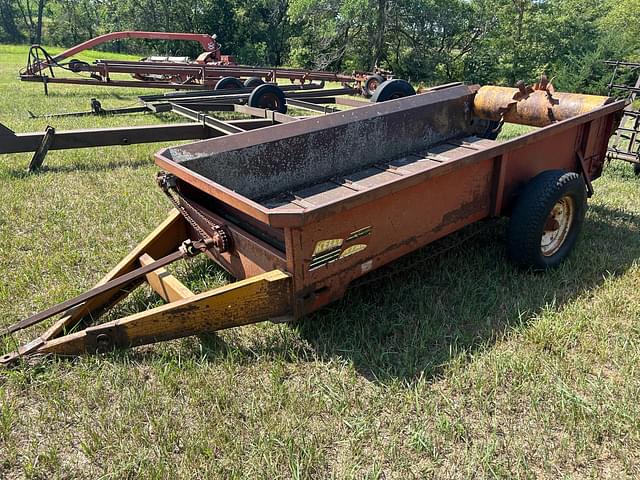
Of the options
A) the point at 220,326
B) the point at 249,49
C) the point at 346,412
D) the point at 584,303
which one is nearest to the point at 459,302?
the point at 584,303

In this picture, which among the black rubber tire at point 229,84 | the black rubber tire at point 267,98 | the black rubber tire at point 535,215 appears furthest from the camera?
the black rubber tire at point 229,84

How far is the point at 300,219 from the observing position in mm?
2180

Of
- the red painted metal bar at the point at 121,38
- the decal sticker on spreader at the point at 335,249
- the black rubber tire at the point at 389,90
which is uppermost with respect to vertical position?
the red painted metal bar at the point at 121,38

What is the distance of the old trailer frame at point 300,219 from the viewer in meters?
2.37

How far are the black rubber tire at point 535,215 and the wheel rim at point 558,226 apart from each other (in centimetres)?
10

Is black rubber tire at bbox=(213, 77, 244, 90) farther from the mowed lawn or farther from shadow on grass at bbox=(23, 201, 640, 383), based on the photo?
shadow on grass at bbox=(23, 201, 640, 383)

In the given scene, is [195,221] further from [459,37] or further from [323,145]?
[459,37]

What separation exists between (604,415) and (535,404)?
0.94 feet

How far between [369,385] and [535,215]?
158 centimetres

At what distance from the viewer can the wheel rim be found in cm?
346

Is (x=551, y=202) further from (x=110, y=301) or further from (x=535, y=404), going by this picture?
(x=110, y=301)

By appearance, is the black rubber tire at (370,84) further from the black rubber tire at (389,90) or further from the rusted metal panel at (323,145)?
the rusted metal panel at (323,145)

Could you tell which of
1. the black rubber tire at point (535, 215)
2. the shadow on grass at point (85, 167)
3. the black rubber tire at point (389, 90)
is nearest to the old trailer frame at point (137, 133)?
the shadow on grass at point (85, 167)

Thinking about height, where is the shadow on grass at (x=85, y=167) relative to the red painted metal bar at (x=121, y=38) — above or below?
below
